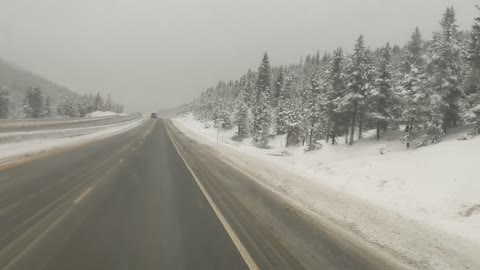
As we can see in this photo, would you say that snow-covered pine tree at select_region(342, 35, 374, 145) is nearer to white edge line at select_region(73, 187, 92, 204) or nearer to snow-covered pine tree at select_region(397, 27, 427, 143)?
snow-covered pine tree at select_region(397, 27, 427, 143)

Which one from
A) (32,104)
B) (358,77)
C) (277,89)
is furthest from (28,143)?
(32,104)

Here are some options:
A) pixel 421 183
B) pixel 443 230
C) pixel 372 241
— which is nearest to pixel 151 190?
pixel 372 241

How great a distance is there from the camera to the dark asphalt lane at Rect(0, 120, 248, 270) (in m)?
3.96

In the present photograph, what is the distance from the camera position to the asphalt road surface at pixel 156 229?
4.04 metres

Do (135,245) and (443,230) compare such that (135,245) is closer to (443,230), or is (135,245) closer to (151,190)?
(151,190)

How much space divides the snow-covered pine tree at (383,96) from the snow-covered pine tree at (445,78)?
20.4 ft

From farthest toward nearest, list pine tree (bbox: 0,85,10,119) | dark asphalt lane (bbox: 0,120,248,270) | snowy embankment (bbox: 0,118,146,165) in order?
pine tree (bbox: 0,85,10,119) → snowy embankment (bbox: 0,118,146,165) → dark asphalt lane (bbox: 0,120,248,270)

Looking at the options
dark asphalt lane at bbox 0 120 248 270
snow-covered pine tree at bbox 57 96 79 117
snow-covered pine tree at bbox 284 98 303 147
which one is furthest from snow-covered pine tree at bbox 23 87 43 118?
dark asphalt lane at bbox 0 120 248 270

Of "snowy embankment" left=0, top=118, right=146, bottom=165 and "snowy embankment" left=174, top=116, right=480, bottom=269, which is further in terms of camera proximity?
"snowy embankment" left=0, top=118, right=146, bottom=165

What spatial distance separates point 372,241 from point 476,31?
1303 inches

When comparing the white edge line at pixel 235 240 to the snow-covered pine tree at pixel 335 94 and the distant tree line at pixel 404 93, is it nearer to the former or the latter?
the distant tree line at pixel 404 93

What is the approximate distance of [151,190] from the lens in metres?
7.92

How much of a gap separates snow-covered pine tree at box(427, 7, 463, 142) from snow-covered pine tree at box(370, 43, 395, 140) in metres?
6.23

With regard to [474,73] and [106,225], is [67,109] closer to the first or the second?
[106,225]
